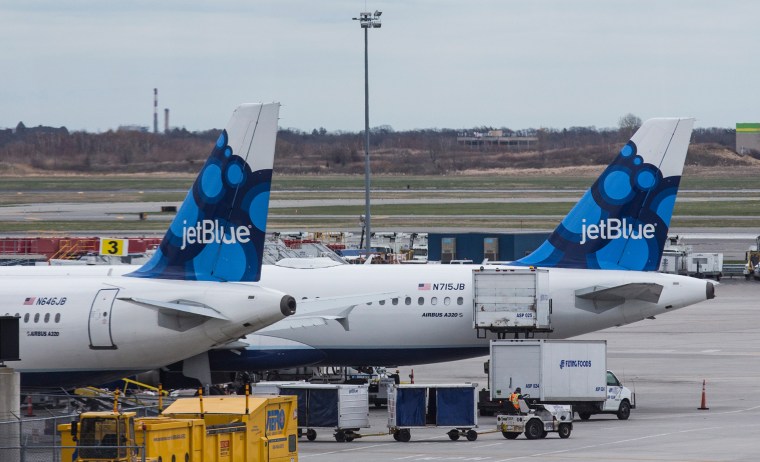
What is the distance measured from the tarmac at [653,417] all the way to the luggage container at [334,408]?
437 mm

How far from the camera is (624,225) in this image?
1805 inches

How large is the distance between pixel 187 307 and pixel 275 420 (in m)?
7.64

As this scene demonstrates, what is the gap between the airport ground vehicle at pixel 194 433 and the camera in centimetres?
2580

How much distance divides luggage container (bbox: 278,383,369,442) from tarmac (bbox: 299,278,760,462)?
1.43 feet

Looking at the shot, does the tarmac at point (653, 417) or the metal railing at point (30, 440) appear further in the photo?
the tarmac at point (653, 417)

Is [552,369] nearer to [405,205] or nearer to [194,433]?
[194,433]

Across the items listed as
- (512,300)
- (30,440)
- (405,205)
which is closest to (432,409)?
(512,300)

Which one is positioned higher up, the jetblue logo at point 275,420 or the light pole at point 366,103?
the light pole at point 366,103

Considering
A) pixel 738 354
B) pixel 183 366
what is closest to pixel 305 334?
pixel 183 366

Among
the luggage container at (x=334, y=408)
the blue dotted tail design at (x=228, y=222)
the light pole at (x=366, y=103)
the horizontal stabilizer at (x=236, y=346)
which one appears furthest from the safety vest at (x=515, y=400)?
the light pole at (x=366, y=103)

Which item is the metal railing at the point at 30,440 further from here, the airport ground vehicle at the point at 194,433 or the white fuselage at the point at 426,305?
the white fuselage at the point at 426,305

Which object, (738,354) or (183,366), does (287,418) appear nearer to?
(183,366)

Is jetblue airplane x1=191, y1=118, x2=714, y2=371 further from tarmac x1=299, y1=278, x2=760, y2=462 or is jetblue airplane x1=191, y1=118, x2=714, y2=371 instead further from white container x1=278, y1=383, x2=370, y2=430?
white container x1=278, y1=383, x2=370, y2=430

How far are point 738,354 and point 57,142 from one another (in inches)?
4423
